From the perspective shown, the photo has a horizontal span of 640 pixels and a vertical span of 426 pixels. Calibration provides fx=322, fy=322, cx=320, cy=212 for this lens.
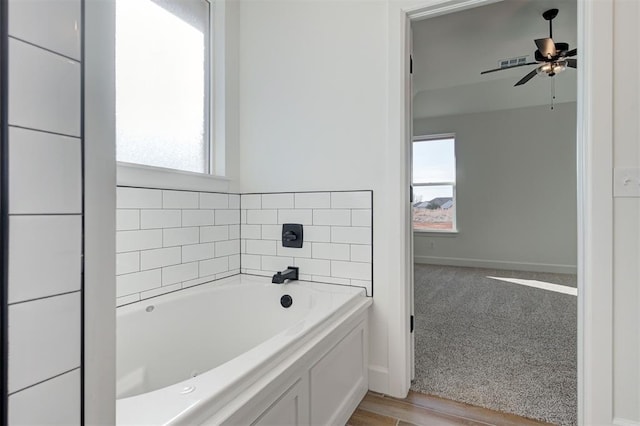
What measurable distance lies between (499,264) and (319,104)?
14.6 ft

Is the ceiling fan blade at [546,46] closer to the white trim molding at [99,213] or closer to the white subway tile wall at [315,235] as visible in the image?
the white subway tile wall at [315,235]

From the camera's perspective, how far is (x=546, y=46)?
112 inches

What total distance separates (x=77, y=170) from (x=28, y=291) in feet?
0.53

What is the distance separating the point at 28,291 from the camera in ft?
1.28

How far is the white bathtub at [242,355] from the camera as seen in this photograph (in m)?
0.82

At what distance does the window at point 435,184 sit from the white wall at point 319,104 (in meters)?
3.84

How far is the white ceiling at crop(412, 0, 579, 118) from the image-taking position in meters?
3.03

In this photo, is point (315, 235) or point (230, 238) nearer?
point (315, 235)

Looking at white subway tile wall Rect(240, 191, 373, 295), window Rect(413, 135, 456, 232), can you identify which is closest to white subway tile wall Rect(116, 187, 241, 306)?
white subway tile wall Rect(240, 191, 373, 295)
